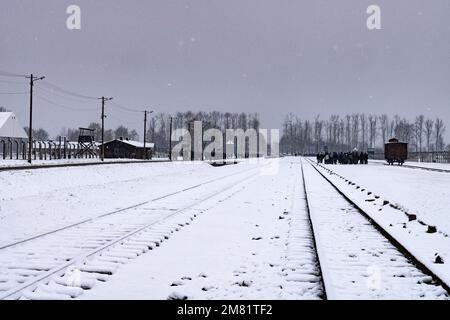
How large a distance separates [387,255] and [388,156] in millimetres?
51797

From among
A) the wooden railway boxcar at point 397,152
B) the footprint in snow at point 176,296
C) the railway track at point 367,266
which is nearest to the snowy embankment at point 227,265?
the footprint in snow at point 176,296

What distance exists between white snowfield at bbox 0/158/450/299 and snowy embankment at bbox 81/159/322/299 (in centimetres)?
1

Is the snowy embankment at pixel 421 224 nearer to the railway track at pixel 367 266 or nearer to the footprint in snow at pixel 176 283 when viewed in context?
the railway track at pixel 367 266

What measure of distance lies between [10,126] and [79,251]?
71304 mm

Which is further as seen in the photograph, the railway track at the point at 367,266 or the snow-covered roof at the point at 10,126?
the snow-covered roof at the point at 10,126

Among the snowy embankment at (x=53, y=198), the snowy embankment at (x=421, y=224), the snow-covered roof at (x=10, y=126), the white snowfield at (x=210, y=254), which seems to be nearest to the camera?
the white snowfield at (x=210, y=254)

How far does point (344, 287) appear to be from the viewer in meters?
4.86

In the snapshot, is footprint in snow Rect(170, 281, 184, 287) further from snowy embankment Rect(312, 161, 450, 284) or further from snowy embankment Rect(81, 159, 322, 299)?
snowy embankment Rect(312, 161, 450, 284)

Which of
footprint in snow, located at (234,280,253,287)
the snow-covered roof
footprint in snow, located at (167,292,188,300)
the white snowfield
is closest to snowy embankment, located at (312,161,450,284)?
the white snowfield

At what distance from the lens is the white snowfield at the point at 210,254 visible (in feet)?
15.8

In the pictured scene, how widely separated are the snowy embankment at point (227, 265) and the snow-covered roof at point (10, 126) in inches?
2663

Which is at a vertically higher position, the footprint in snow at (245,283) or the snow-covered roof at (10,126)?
the snow-covered roof at (10,126)
